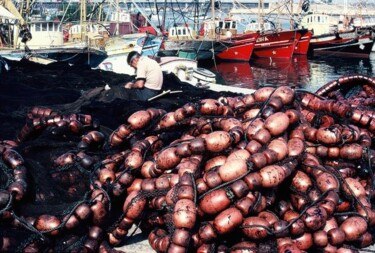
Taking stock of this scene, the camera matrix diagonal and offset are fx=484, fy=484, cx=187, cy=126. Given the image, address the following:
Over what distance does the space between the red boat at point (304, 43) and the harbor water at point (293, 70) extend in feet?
2.39

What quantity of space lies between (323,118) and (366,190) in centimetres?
108

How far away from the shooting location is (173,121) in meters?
5.22

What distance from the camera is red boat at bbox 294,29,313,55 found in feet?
146

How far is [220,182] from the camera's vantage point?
3.81m

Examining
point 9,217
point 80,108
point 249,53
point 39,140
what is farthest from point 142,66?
point 249,53

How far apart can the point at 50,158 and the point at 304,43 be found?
44.0 meters

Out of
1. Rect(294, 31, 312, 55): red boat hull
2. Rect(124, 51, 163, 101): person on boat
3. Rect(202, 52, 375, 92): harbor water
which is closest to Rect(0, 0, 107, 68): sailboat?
Rect(202, 52, 375, 92): harbor water

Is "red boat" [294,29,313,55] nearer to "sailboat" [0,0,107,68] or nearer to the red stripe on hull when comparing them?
the red stripe on hull

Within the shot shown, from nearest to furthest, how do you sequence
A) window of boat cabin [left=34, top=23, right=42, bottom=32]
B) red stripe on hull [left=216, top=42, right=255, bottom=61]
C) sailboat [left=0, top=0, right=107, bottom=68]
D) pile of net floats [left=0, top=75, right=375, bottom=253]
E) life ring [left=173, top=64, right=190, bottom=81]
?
pile of net floats [left=0, top=75, right=375, bottom=253]
life ring [left=173, top=64, right=190, bottom=81]
sailboat [left=0, top=0, right=107, bottom=68]
window of boat cabin [left=34, top=23, right=42, bottom=32]
red stripe on hull [left=216, top=42, right=255, bottom=61]

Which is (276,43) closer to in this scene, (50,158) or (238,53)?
(238,53)

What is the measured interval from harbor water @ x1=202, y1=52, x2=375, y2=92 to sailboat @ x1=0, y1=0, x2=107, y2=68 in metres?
9.59

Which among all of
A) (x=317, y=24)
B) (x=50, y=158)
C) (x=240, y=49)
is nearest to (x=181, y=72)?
(x=50, y=158)

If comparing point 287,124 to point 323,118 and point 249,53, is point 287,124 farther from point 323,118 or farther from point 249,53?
point 249,53

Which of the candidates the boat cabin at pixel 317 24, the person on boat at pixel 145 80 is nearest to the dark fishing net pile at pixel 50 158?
the person on boat at pixel 145 80
